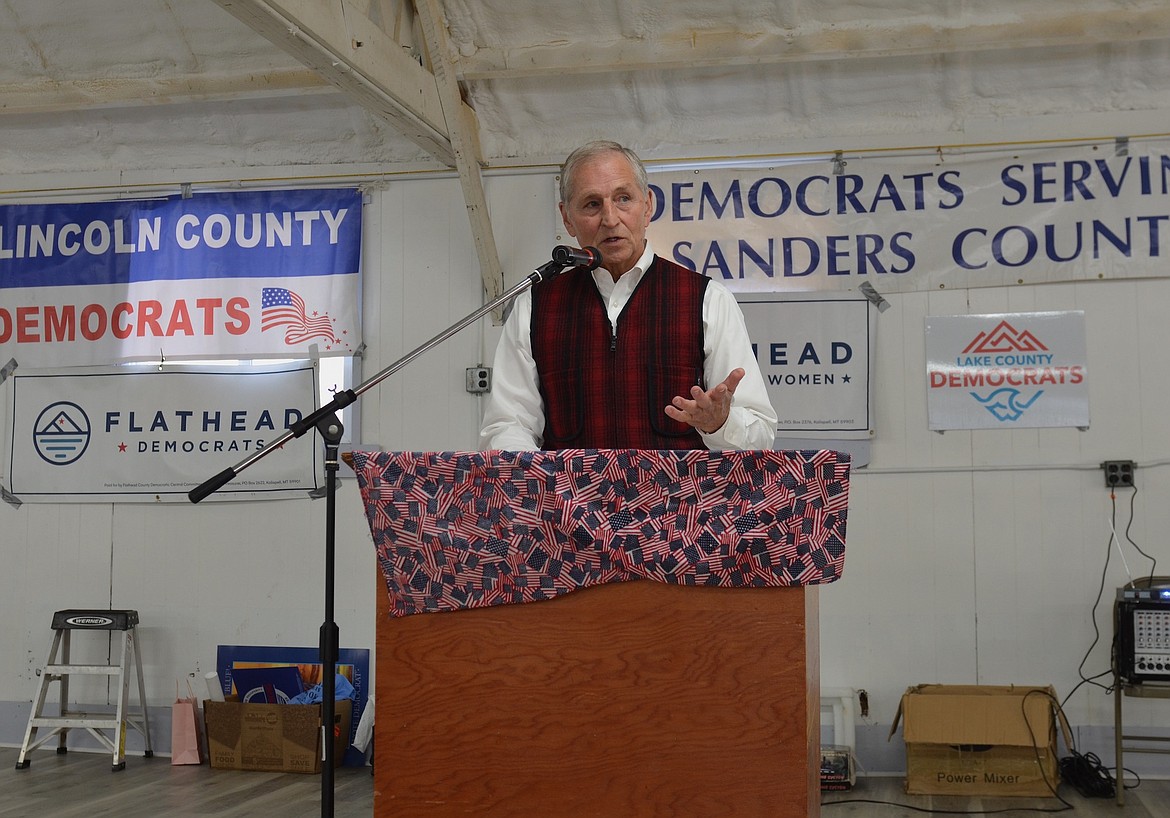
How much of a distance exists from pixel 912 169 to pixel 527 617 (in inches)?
145

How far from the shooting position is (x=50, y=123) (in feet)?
18.1

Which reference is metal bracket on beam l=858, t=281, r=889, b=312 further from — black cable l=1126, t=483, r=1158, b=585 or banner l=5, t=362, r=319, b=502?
banner l=5, t=362, r=319, b=502

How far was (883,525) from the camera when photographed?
189 inches

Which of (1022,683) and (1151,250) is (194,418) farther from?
(1151,250)

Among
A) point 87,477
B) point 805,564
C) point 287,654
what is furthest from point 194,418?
point 805,564

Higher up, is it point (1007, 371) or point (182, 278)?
point (182, 278)

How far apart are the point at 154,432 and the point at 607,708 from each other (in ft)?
13.9

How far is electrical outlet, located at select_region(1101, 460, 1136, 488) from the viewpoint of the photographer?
181 inches

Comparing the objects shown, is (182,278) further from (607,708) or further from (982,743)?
(607,708)

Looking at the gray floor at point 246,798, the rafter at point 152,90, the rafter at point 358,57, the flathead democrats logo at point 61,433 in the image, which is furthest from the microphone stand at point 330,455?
the flathead democrats logo at point 61,433

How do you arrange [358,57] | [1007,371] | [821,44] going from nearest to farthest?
[358,57], [821,44], [1007,371]

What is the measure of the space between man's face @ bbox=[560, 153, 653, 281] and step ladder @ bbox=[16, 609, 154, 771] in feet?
11.7

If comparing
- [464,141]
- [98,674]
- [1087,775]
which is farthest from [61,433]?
[1087,775]

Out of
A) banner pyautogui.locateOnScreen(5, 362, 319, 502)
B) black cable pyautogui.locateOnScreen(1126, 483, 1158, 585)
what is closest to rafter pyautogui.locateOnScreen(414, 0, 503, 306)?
banner pyautogui.locateOnScreen(5, 362, 319, 502)
